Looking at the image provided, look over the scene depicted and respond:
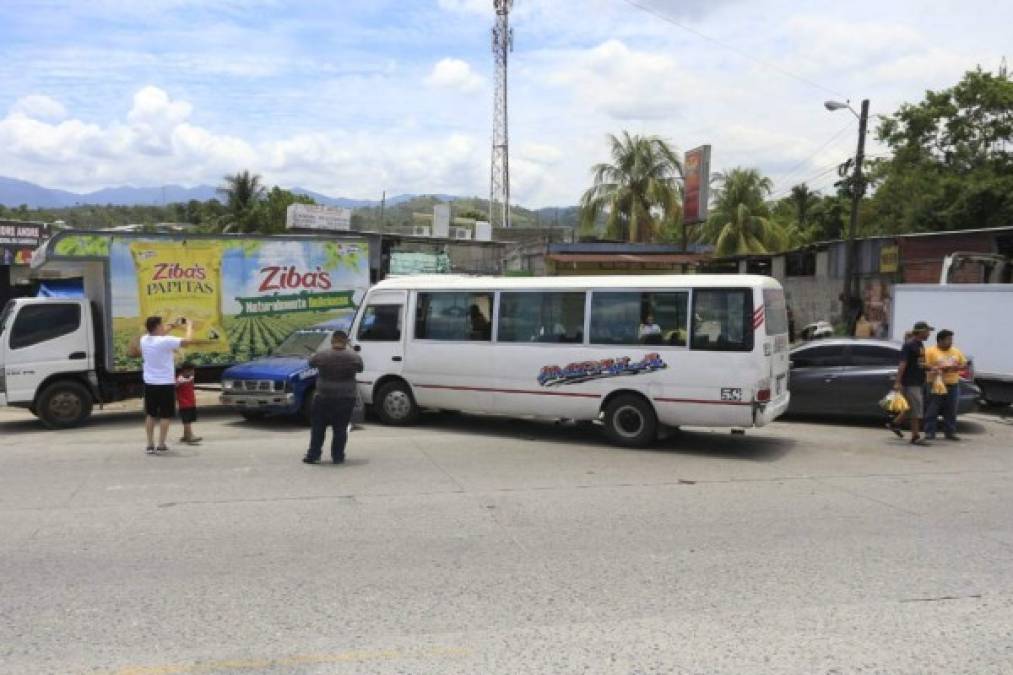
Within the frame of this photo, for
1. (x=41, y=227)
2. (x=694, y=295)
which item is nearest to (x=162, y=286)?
(x=694, y=295)

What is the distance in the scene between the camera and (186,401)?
11.4 m

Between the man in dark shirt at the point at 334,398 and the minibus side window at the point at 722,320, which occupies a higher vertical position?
the minibus side window at the point at 722,320

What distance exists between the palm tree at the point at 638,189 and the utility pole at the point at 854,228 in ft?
49.0

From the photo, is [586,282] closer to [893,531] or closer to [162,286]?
[893,531]

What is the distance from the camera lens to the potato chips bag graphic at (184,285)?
13.7m

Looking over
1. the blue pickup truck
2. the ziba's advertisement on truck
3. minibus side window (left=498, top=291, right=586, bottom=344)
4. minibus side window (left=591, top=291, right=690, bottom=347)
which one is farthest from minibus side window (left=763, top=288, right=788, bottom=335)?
Result: the ziba's advertisement on truck

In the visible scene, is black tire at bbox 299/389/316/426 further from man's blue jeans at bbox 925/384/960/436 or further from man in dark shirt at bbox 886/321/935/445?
man's blue jeans at bbox 925/384/960/436

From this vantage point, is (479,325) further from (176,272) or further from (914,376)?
(914,376)

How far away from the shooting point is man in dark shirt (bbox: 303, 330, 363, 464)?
30.7ft

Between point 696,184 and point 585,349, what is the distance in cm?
2165

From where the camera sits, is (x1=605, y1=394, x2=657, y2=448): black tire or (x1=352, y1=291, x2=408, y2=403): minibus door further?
(x1=352, y1=291, x2=408, y2=403): minibus door

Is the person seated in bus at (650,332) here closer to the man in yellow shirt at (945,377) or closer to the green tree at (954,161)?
the man in yellow shirt at (945,377)

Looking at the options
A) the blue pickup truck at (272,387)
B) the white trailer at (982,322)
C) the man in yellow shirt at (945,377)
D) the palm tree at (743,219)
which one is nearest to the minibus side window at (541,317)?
the blue pickup truck at (272,387)

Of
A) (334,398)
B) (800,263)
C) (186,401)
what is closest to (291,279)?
(186,401)
